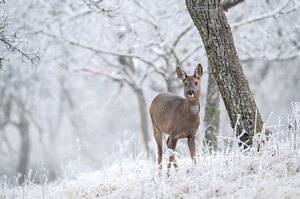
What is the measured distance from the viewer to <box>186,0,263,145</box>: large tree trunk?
22.2ft

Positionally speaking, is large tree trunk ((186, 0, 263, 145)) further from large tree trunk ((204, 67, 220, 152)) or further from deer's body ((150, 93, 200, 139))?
large tree trunk ((204, 67, 220, 152))

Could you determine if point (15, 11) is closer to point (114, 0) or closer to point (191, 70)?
point (114, 0)

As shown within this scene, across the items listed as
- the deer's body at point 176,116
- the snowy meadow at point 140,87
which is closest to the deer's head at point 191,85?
the deer's body at point 176,116

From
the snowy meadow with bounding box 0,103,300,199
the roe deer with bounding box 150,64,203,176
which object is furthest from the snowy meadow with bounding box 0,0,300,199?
the roe deer with bounding box 150,64,203,176

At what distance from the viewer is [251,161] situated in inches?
235

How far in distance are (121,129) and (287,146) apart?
23.0 m

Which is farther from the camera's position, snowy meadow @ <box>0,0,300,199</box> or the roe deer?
the roe deer

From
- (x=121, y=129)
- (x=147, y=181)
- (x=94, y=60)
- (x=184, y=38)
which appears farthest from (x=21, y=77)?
(x=147, y=181)

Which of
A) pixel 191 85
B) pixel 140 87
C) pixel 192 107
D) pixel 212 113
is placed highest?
pixel 140 87

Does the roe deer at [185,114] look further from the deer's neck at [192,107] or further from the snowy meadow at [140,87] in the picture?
the snowy meadow at [140,87]

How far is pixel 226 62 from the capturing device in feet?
22.3

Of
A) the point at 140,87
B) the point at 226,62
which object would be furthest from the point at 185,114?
the point at 140,87

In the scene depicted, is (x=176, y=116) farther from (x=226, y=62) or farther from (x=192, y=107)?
(x=226, y=62)

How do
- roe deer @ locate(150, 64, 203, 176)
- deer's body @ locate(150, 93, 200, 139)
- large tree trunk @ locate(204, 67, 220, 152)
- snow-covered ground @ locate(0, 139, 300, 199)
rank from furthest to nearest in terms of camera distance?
large tree trunk @ locate(204, 67, 220, 152) → deer's body @ locate(150, 93, 200, 139) → roe deer @ locate(150, 64, 203, 176) → snow-covered ground @ locate(0, 139, 300, 199)
